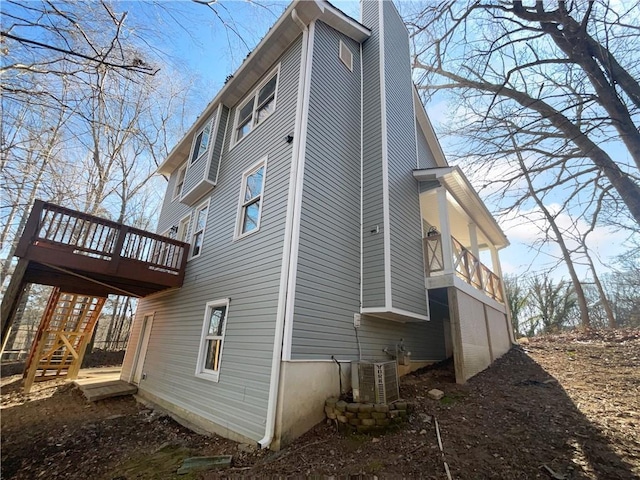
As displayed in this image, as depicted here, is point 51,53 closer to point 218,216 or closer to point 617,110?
point 218,216

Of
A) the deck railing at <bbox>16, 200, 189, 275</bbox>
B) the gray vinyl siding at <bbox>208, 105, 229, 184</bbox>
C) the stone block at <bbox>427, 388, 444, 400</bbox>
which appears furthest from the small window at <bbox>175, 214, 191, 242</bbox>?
the stone block at <bbox>427, 388, 444, 400</bbox>

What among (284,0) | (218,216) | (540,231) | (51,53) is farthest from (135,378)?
(540,231)

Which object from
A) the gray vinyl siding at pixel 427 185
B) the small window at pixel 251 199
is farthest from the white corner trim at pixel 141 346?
the gray vinyl siding at pixel 427 185

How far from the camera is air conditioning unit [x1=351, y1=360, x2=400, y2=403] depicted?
498 centimetres

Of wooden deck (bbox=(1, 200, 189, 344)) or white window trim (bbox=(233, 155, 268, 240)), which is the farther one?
white window trim (bbox=(233, 155, 268, 240))

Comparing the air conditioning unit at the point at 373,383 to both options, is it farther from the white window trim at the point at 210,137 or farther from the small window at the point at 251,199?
the white window trim at the point at 210,137

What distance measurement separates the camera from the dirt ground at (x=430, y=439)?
3645mm

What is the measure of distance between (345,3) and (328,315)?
8.62 m

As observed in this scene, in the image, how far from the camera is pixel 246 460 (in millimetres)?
4242

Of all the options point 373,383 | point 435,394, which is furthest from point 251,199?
point 435,394

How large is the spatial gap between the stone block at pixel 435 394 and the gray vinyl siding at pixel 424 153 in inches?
281

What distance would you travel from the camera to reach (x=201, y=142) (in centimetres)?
1027

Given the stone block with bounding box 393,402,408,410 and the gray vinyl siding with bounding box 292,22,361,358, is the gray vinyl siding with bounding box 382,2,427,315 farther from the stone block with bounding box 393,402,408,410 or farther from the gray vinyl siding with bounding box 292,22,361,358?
the stone block with bounding box 393,402,408,410

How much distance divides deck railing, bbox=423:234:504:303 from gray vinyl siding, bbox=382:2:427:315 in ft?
1.03
